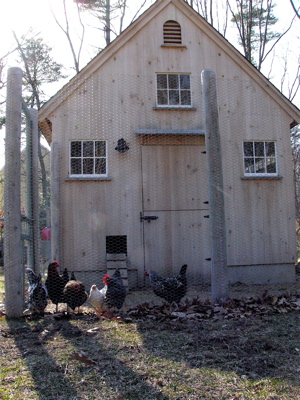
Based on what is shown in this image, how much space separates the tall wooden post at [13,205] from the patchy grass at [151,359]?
34 centimetres

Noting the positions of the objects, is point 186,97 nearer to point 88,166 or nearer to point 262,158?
point 262,158

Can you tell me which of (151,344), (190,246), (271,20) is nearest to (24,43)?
(271,20)

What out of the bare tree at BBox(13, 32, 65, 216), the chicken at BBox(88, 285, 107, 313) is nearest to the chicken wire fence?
the chicken at BBox(88, 285, 107, 313)

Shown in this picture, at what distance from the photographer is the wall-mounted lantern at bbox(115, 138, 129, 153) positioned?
849 centimetres

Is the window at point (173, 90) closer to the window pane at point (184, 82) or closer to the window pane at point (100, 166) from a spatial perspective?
the window pane at point (184, 82)

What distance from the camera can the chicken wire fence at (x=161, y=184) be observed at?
8.27 m

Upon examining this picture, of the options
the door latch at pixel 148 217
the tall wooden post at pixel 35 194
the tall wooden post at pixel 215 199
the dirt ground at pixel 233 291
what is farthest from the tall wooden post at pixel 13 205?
the door latch at pixel 148 217

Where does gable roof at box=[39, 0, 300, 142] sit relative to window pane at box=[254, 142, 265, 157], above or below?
above

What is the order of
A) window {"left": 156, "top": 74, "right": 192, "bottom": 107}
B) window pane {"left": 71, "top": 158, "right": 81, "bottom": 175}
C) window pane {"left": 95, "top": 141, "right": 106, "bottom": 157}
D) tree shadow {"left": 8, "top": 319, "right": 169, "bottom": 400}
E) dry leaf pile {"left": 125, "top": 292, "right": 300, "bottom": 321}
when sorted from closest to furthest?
1. tree shadow {"left": 8, "top": 319, "right": 169, "bottom": 400}
2. dry leaf pile {"left": 125, "top": 292, "right": 300, "bottom": 321}
3. window pane {"left": 71, "top": 158, "right": 81, "bottom": 175}
4. window pane {"left": 95, "top": 141, "right": 106, "bottom": 157}
5. window {"left": 156, "top": 74, "right": 192, "bottom": 107}

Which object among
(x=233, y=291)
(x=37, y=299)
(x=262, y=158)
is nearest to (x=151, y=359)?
(x=37, y=299)

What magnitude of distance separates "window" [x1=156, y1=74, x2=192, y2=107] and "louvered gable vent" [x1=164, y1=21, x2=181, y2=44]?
0.78 m

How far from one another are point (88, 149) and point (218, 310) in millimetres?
4868

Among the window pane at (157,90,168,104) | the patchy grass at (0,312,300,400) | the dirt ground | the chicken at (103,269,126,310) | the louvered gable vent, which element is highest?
the louvered gable vent

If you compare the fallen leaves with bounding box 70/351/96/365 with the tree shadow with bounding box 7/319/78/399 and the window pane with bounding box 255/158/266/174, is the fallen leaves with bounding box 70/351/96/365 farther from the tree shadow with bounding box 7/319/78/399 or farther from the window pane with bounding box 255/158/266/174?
the window pane with bounding box 255/158/266/174
